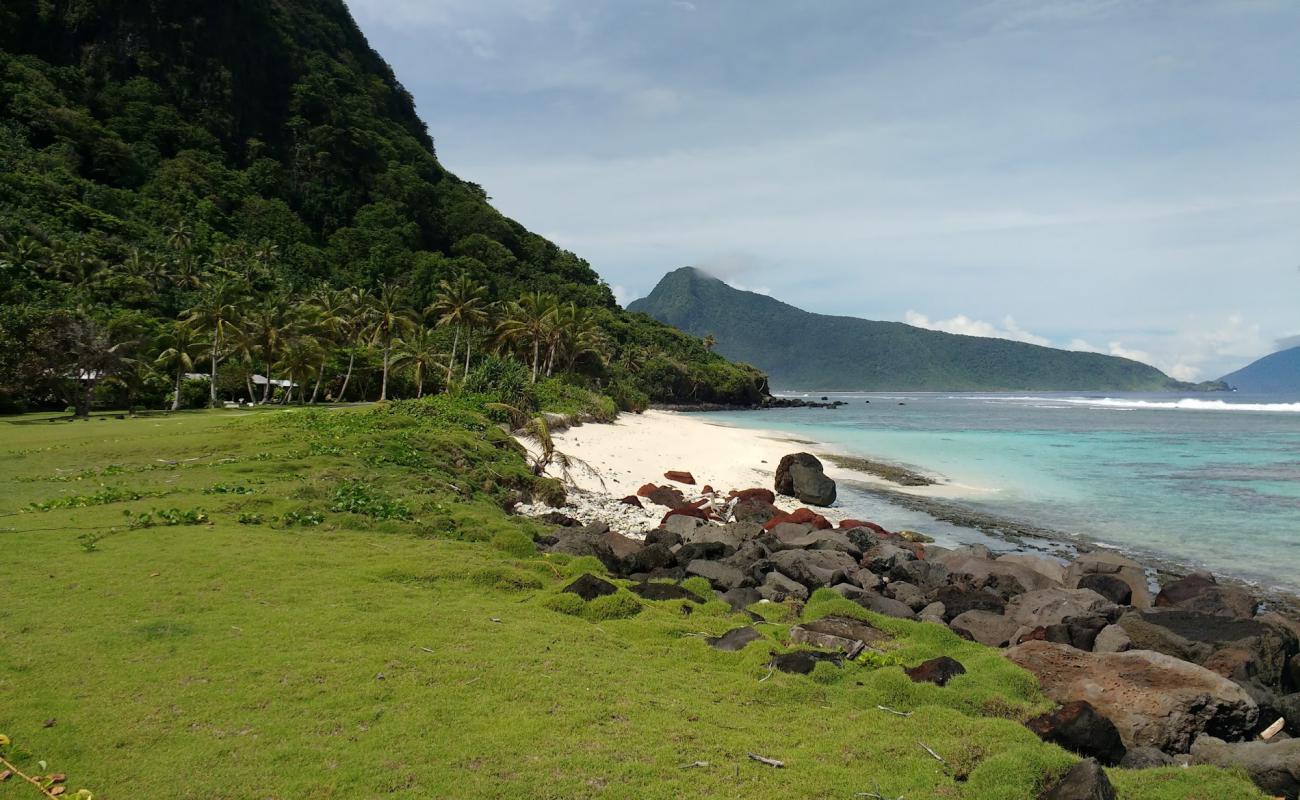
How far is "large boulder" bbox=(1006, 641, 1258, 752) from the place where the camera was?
865cm

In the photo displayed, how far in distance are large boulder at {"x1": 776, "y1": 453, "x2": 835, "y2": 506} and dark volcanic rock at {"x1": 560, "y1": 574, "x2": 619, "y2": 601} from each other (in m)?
19.5

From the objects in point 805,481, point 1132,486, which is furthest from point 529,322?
point 1132,486

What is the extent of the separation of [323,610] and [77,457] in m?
16.2

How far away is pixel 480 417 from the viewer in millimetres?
32344

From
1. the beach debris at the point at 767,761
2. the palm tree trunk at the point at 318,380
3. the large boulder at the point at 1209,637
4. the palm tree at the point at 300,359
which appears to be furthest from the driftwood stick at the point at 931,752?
the palm tree trunk at the point at 318,380

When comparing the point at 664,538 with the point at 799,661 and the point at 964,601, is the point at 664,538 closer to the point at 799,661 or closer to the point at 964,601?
the point at 964,601

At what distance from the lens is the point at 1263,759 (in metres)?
7.51

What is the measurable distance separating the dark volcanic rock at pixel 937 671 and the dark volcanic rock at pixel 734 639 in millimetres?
2253

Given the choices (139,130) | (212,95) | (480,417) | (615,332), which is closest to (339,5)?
(212,95)

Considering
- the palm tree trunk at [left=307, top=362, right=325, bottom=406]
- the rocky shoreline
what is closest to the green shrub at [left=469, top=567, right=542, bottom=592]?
the rocky shoreline

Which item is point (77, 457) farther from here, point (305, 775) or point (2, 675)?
point (305, 775)

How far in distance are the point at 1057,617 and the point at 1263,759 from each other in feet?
21.5

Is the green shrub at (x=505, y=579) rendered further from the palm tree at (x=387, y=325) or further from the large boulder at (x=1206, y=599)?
the palm tree at (x=387, y=325)

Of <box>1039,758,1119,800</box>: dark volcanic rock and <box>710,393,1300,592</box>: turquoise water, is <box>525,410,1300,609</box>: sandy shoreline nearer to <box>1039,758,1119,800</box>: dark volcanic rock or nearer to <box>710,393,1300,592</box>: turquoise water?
<box>710,393,1300,592</box>: turquoise water
